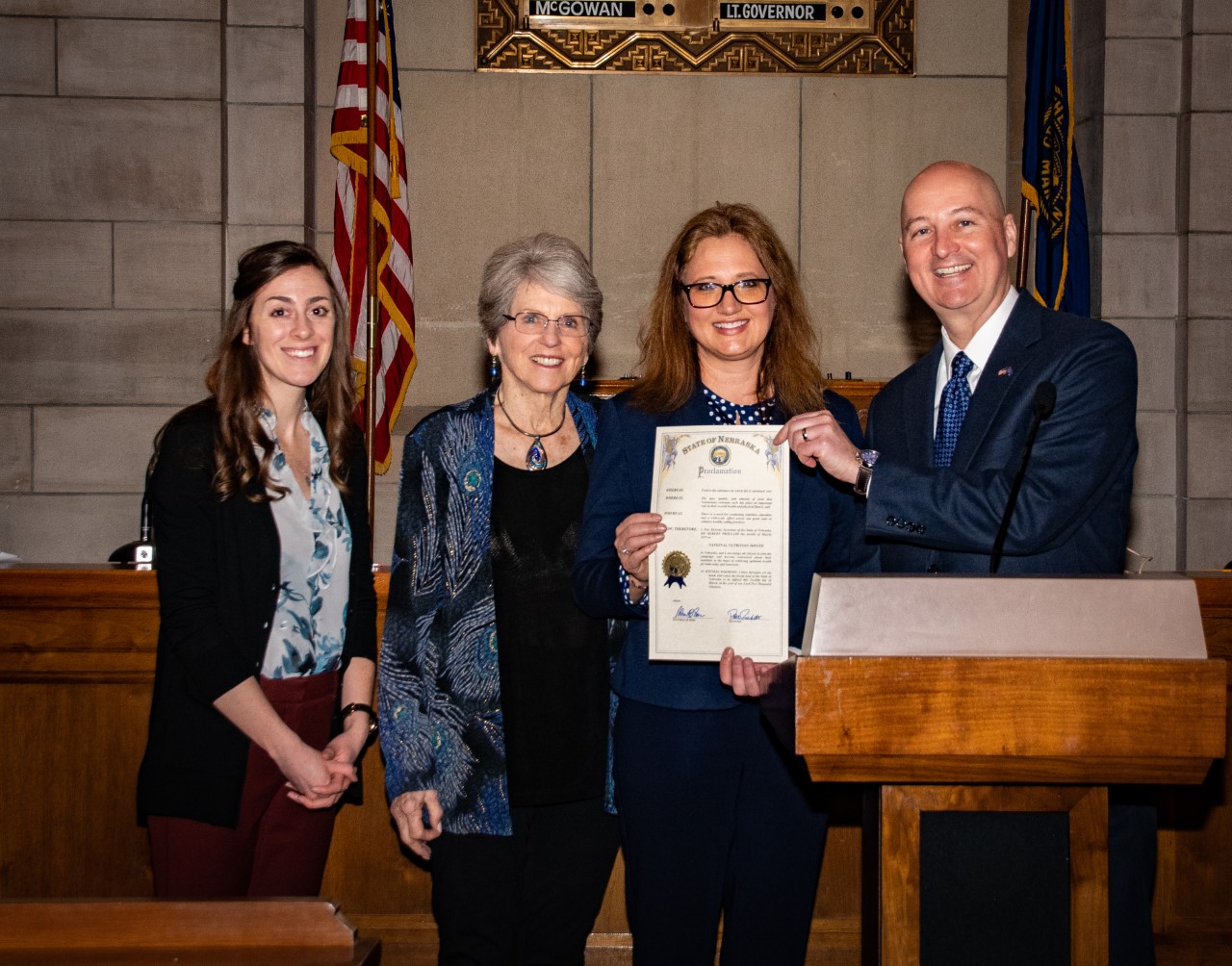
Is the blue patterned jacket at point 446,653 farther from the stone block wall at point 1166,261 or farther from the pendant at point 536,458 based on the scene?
the stone block wall at point 1166,261

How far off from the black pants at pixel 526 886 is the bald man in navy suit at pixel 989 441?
0.57 meters

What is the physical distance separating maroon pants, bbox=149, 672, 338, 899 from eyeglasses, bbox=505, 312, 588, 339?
817 millimetres

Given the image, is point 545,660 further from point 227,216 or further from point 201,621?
point 227,216

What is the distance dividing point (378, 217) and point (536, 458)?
9.42 ft

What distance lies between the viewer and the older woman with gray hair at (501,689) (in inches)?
89.4

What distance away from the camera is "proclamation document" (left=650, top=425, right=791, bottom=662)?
2.01m

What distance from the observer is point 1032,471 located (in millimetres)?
1860

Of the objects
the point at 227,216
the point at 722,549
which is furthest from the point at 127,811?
the point at 227,216

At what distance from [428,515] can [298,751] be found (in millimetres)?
524

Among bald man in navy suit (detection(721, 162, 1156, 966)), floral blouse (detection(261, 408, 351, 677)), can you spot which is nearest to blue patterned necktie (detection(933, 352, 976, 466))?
bald man in navy suit (detection(721, 162, 1156, 966))

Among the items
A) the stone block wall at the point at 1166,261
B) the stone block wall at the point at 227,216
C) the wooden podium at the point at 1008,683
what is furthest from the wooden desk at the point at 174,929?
the stone block wall at the point at 1166,261

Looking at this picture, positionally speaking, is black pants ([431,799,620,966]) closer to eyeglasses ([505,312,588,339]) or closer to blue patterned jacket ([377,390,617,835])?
blue patterned jacket ([377,390,617,835])

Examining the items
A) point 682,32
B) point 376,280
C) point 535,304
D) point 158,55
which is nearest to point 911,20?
point 682,32

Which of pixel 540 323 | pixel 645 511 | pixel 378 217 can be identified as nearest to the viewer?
pixel 645 511
